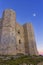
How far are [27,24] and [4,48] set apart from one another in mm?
10134

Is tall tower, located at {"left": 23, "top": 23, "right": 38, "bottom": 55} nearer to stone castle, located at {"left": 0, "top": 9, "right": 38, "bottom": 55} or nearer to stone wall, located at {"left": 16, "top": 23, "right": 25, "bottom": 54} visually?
stone castle, located at {"left": 0, "top": 9, "right": 38, "bottom": 55}

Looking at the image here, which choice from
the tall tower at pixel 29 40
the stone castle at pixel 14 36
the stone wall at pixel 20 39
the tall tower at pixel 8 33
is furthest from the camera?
the tall tower at pixel 29 40

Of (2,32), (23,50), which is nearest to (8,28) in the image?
(2,32)

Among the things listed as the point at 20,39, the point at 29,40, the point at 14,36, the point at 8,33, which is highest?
the point at 8,33

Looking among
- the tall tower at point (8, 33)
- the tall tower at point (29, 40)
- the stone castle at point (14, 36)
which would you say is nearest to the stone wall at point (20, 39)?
the stone castle at point (14, 36)

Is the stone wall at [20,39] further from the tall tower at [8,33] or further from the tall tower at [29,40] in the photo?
the tall tower at [8,33]

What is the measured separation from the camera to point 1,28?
2430cm

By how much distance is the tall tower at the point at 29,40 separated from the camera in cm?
2688

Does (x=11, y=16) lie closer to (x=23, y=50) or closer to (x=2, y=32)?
(x=2, y=32)

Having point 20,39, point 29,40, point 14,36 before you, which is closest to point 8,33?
point 14,36

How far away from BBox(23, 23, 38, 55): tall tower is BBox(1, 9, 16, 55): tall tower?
15.5 ft

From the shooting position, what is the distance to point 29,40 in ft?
91.5

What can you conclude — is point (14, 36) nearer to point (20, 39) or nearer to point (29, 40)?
point (20, 39)

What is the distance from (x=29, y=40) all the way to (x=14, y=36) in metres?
5.17
